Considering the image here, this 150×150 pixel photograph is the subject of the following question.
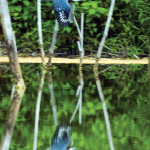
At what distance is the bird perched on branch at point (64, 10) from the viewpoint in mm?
6051

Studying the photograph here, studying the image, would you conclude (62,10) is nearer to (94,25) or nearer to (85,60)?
(85,60)

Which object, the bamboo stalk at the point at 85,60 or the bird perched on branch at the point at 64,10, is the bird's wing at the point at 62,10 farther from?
the bamboo stalk at the point at 85,60

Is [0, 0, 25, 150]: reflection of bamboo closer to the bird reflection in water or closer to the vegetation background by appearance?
the vegetation background

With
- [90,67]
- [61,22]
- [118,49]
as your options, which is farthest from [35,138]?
[118,49]

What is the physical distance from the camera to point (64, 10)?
240 inches

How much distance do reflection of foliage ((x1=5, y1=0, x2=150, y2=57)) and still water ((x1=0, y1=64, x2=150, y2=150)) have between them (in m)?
2.53

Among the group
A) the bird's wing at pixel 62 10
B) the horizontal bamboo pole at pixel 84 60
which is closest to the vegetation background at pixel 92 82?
the horizontal bamboo pole at pixel 84 60

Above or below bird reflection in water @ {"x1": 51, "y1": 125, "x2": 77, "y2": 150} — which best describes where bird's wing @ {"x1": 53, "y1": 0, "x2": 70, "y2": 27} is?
below

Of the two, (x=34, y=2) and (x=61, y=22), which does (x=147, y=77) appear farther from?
(x=34, y=2)

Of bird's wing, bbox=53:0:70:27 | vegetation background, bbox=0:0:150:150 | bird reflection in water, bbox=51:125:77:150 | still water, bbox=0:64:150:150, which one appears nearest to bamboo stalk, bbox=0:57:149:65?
vegetation background, bbox=0:0:150:150

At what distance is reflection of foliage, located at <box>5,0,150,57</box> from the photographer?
9.69 meters

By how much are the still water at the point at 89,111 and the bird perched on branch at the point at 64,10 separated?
75 centimetres

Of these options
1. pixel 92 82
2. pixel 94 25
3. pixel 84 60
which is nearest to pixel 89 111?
pixel 92 82

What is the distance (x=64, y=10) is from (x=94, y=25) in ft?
13.1
